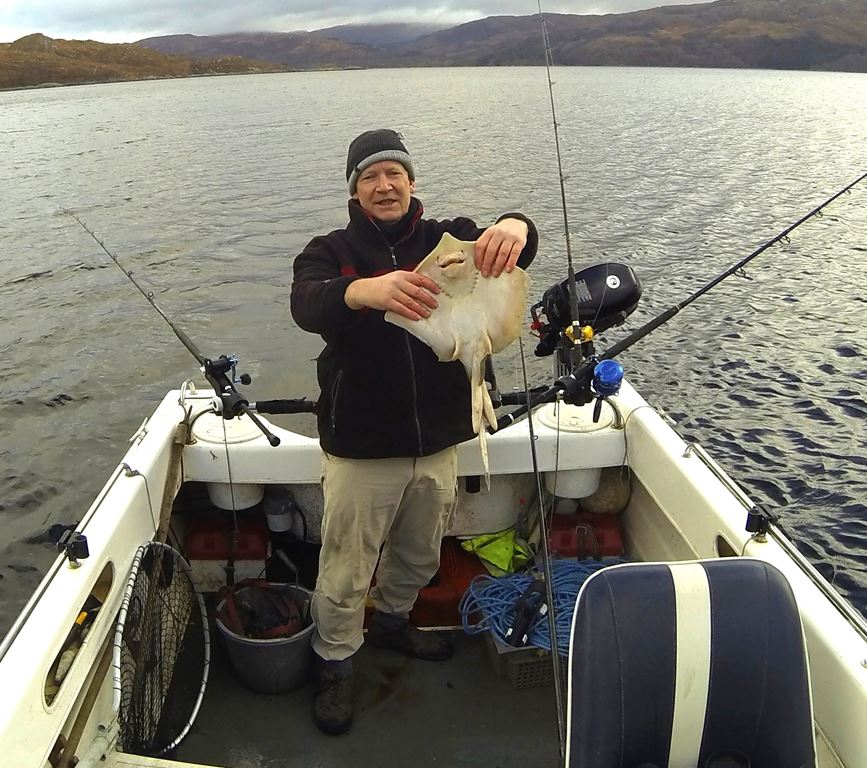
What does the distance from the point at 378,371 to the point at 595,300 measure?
1.52 meters

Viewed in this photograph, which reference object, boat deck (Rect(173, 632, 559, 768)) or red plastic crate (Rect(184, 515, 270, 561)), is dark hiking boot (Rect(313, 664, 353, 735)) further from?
red plastic crate (Rect(184, 515, 270, 561))

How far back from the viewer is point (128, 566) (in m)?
3.18

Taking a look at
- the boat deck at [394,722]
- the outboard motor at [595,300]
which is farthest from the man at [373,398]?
the outboard motor at [595,300]

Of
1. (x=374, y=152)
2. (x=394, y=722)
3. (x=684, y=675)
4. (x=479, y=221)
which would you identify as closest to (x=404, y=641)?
(x=394, y=722)

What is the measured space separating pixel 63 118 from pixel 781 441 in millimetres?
42215

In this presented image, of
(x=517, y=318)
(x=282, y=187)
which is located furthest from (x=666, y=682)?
(x=282, y=187)

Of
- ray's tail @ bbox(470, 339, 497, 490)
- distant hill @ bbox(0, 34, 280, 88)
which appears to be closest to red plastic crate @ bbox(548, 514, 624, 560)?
ray's tail @ bbox(470, 339, 497, 490)

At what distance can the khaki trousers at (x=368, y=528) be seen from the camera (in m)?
3.29

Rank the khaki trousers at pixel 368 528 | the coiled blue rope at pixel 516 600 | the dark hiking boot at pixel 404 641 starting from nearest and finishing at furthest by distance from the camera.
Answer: the khaki trousers at pixel 368 528, the coiled blue rope at pixel 516 600, the dark hiking boot at pixel 404 641

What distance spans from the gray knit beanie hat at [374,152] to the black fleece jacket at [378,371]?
150mm

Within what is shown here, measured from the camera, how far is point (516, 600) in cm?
386

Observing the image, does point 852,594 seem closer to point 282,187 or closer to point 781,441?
point 781,441

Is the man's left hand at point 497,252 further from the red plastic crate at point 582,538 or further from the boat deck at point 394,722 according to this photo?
the boat deck at point 394,722

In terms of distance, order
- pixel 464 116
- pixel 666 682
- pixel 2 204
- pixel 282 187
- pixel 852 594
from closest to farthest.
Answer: pixel 666 682 < pixel 852 594 < pixel 2 204 < pixel 282 187 < pixel 464 116
